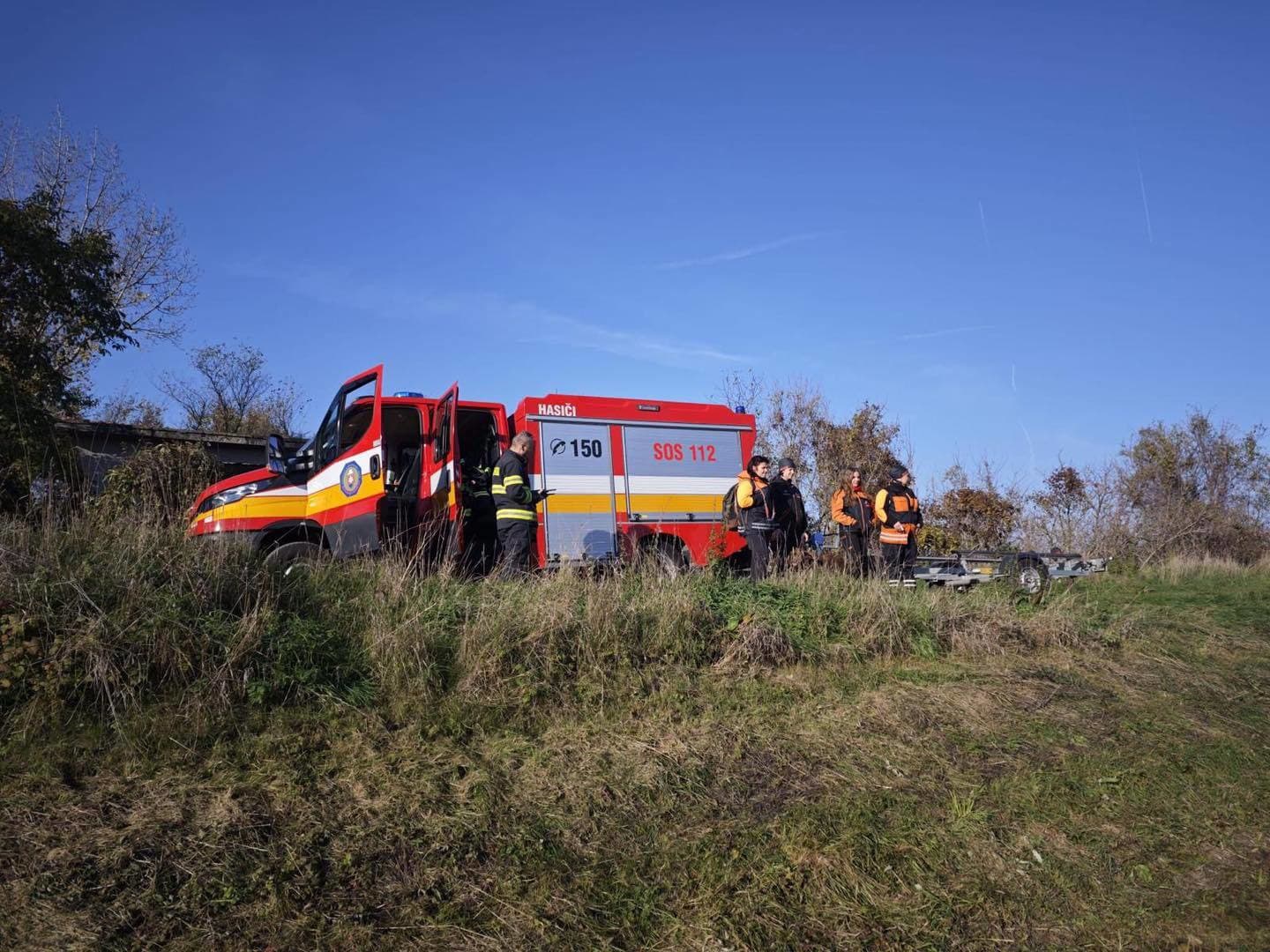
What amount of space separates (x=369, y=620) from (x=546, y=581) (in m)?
1.61

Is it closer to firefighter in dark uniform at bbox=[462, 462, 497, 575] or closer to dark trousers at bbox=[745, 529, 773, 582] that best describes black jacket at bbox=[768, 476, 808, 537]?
dark trousers at bbox=[745, 529, 773, 582]

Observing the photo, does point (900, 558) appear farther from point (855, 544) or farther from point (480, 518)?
point (480, 518)

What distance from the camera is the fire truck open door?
962cm

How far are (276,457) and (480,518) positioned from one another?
7.89ft

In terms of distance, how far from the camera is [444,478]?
32.3ft

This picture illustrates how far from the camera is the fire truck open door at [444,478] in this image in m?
9.62

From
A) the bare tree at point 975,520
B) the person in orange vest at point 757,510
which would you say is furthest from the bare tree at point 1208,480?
the person in orange vest at point 757,510

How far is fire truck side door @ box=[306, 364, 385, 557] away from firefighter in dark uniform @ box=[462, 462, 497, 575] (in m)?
1.31

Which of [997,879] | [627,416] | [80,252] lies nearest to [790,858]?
[997,879]

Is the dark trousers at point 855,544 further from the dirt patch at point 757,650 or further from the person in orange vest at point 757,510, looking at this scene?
the dirt patch at point 757,650

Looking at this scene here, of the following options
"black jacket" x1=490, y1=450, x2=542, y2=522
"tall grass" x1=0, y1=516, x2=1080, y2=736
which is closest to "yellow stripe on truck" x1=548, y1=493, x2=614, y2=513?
"black jacket" x1=490, y1=450, x2=542, y2=522

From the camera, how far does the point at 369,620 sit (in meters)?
6.09

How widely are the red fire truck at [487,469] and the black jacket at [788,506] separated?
108 cm

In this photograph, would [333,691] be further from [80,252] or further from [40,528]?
[80,252]
